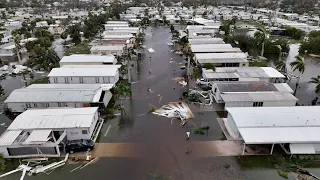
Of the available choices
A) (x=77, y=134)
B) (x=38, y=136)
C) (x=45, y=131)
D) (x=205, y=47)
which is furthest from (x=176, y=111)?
(x=205, y=47)

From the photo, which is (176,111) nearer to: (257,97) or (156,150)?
(156,150)

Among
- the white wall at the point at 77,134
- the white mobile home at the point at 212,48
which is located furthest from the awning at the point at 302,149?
the white mobile home at the point at 212,48

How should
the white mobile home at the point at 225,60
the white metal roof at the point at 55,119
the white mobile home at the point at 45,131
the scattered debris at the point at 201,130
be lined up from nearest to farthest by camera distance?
the white mobile home at the point at 45,131 → the white metal roof at the point at 55,119 → the scattered debris at the point at 201,130 → the white mobile home at the point at 225,60

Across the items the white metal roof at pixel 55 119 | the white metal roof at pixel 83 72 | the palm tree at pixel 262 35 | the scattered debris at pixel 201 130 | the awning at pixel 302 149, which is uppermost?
the palm tree at pixel 262 35

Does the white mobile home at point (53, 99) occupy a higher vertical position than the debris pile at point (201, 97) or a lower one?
higher

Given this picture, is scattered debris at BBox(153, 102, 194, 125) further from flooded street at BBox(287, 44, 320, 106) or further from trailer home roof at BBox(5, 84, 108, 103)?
flooded street at BBox(287, 44, 320, 106)

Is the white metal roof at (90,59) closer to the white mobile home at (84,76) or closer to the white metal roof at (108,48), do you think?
the white mobile home at (84,76)

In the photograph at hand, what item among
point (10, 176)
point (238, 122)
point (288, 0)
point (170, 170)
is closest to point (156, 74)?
point (238, 122)
